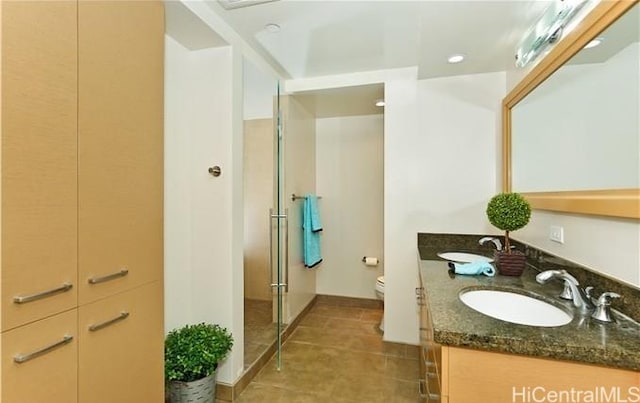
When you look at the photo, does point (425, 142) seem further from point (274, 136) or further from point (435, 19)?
point (274, 136)

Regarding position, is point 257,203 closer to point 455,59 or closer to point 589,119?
point 455,59

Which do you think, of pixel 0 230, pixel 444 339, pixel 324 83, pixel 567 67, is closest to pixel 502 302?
pixel 444 339

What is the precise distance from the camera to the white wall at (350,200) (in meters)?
3.67

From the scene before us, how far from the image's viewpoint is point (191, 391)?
168 centimetres

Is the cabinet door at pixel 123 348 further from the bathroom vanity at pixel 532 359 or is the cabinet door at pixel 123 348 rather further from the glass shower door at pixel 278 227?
the bathroom vanity at pixel 532 359

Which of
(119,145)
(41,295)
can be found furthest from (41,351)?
(119,145)

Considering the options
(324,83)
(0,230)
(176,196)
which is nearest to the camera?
(0,230)

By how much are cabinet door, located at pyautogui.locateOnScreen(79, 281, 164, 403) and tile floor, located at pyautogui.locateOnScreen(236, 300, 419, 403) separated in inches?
30.5

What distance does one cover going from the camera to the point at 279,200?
2.48 metres

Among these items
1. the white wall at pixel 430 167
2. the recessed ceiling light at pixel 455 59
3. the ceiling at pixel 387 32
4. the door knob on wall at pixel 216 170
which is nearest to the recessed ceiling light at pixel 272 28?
→ the ceiling at pixel 387 32

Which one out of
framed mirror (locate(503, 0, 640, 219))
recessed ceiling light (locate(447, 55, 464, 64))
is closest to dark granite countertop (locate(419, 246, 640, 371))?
framed mirror (locate(503, 0, 640, 219))

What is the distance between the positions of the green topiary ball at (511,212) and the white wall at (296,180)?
171 cm

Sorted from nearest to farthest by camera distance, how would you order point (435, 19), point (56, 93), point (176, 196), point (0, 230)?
point (0, 230), point (56, 93), point (435, 19), point (176, 196)

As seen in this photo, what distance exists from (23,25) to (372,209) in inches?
128
